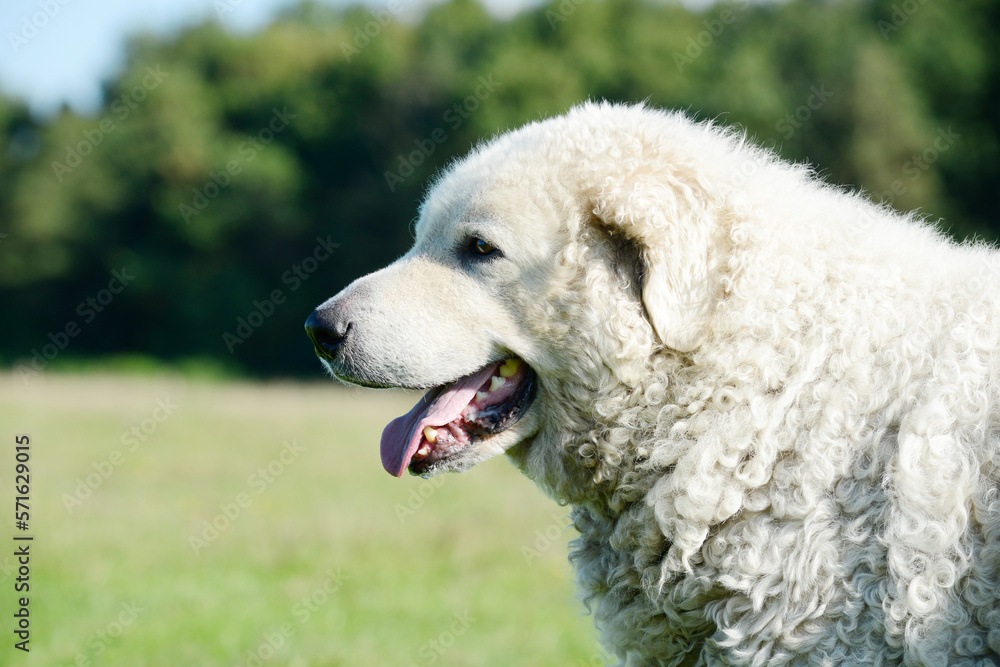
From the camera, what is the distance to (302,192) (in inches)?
1404

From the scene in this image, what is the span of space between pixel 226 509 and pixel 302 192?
29.1 m

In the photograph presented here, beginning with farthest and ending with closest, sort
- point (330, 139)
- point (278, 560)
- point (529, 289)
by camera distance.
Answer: point (330, 139) < point (278, 560) < point (529, 289)

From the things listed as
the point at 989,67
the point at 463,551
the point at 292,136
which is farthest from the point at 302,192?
the point at 463,551

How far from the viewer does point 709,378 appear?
2740 millimetres

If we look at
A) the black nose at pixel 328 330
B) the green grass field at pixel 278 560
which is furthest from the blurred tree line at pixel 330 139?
the black nose at pixel 328 330

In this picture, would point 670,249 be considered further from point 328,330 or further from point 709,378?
point 328,330

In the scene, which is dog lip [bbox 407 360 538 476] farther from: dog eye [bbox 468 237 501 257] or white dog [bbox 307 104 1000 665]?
dog eye [bbox 468 237 501 257]

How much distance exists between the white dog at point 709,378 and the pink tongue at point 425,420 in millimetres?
12

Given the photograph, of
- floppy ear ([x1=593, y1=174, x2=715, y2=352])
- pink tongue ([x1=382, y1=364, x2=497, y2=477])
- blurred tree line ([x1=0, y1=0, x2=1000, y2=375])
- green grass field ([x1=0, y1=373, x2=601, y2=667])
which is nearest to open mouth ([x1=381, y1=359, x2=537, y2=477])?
pink tongue ([x1=382, y1=364, x2=497, y2=477])

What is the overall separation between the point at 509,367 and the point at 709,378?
29.4 inches

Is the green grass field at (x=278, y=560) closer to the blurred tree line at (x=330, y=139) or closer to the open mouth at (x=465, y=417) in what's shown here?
the open mouth at (x=465, y=417)

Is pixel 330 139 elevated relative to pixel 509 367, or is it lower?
lower

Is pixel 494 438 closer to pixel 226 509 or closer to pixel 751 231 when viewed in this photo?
pixel 751 231

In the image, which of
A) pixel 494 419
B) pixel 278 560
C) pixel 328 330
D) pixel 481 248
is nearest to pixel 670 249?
pixel 481 248
